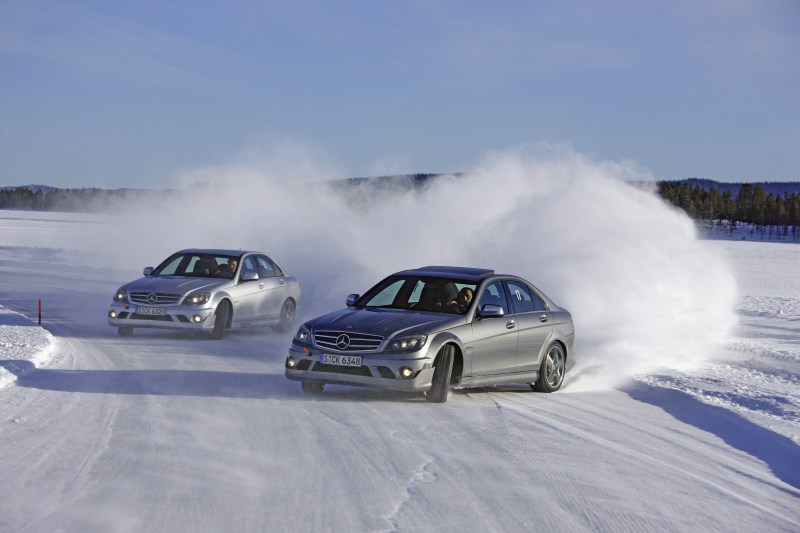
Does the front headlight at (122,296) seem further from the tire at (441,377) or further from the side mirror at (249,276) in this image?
the tire at (441,377)

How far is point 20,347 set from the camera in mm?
13594

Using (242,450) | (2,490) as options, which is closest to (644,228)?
(242,450)

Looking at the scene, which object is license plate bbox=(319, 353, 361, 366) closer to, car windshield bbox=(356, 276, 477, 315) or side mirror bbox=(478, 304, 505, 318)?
car windshield bbox=(356, 276, 477, 315)

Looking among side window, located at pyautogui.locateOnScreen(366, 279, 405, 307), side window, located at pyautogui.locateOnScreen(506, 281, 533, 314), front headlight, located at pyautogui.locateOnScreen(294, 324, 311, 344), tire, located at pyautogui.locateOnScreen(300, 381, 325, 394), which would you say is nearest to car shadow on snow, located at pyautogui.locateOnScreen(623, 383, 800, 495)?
side window, located at pyautogui.locateOnScreen(506, 281, 533, 314)

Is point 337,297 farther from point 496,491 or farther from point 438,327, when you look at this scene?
point 496,491

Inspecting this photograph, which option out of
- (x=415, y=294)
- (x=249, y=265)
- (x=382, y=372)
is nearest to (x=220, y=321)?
(x=249, y=265)

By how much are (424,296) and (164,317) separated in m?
6.18

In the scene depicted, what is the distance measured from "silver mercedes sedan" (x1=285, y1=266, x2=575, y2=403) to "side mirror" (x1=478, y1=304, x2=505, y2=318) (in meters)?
0.01

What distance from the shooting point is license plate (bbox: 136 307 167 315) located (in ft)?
53.0

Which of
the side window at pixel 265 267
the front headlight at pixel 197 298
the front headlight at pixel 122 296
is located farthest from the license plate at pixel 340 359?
the side window at pixel 265 267

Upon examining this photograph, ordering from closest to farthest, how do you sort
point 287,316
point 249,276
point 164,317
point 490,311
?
point 490,311 → point 164,317 → point 249,276 → point 287,316

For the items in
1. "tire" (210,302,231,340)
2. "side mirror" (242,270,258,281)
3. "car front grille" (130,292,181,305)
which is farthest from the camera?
"side mirror" (242,270,258,281)

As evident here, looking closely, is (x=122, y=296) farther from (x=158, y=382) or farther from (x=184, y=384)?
(x=184, y=384)

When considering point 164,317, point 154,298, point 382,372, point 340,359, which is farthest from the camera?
point 154,298
